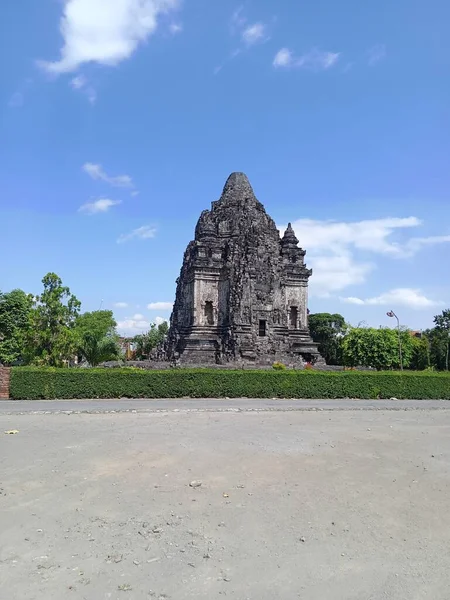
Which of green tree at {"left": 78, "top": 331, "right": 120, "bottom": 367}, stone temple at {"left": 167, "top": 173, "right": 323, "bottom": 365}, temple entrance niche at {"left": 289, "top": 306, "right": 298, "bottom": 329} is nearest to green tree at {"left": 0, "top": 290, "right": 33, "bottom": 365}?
green tree at {"left": 78, "top": 331, "right": 120, "bottom": 367}

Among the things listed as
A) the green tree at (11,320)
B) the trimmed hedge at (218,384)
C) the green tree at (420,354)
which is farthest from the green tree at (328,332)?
the trimmed hedge at (218,384)

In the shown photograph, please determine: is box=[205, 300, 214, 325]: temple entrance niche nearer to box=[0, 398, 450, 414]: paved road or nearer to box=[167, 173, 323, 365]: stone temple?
box=[167, 173, 323, 365]: stone temple

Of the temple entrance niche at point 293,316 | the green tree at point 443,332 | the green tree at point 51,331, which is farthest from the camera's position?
the green tree at point 443,332

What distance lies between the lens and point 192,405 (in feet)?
67.9

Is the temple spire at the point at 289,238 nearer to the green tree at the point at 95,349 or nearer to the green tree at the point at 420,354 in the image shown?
the green tree at the point at 95,349

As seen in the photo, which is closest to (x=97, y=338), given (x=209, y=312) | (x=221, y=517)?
(x=209, y=312)

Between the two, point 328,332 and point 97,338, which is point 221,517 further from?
point 328,332

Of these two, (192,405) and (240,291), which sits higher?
(240,291)

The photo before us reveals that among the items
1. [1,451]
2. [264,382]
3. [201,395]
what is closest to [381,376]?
[264,382]

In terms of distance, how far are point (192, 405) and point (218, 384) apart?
386 cm

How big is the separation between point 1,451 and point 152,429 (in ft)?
14.0

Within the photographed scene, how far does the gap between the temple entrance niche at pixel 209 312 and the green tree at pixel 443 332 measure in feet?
96.7

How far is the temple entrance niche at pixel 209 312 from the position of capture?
133 feet

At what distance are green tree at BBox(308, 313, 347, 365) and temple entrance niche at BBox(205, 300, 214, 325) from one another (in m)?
30.3
